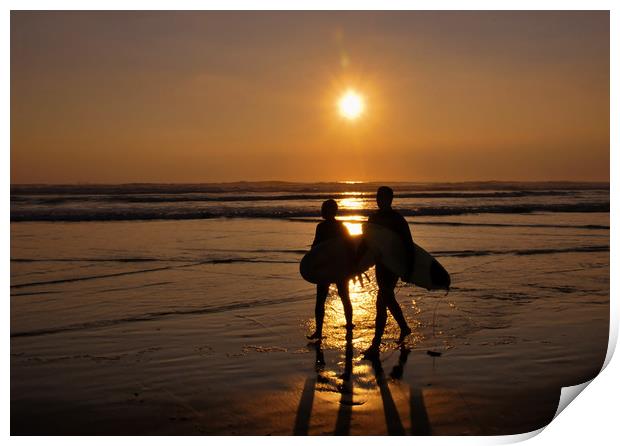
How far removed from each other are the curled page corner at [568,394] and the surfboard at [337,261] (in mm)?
2802

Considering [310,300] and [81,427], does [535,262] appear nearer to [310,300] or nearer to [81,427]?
[310,300]

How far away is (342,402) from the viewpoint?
646cm

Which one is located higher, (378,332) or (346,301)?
(346,301)

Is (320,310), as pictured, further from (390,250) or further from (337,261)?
(390,250)

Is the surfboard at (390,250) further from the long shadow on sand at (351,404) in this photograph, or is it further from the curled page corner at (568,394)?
the curled page corner at (568,394)

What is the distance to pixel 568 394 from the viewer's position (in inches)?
277

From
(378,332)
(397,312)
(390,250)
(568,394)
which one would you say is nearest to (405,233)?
(390,250)

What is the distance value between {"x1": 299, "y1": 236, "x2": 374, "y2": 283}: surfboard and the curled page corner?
110 inches

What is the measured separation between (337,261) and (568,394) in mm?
3235

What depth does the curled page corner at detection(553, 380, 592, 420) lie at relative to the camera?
673cm

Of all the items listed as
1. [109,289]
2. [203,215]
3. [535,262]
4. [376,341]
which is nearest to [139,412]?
[376,341]

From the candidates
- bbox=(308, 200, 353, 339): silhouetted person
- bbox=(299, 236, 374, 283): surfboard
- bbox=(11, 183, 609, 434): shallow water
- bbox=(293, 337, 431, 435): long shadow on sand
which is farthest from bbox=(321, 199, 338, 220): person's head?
bbox=(293, 337, 431, 435): long shadow on sand

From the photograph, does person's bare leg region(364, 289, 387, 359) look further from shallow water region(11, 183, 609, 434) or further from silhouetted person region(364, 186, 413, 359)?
shallow water region(11, 183, 609, 434)
